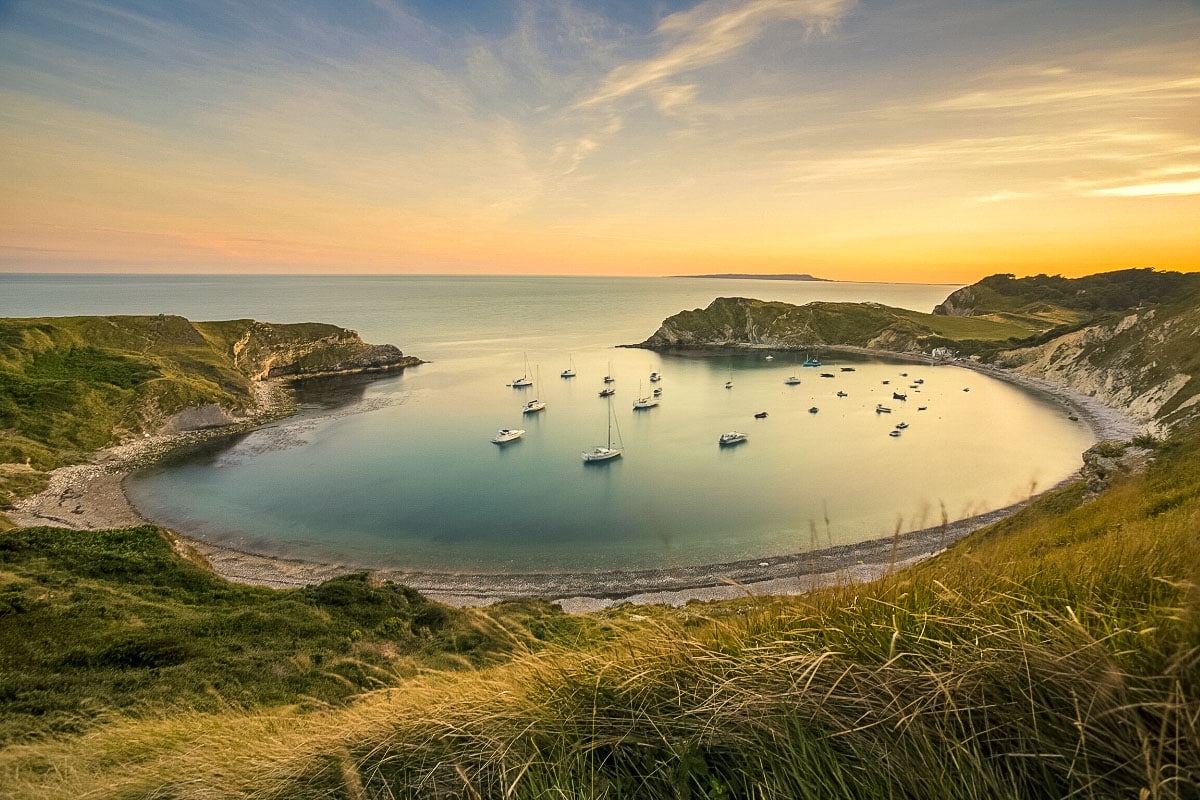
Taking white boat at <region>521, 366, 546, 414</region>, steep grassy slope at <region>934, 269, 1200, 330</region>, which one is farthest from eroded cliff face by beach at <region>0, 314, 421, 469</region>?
steep grassy slope at <region>934, 269, 1200, 330</region>

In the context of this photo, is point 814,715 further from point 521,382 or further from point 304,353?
point 304,353

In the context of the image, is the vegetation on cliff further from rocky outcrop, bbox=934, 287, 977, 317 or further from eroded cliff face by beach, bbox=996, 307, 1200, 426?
rocky outcrop, bbox=934, 287, 977, 317

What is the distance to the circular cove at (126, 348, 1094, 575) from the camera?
34875mm

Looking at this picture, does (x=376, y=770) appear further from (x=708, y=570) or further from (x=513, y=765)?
(x=708, y=570)

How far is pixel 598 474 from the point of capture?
47625mm

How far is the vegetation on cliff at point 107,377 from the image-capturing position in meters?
45.0

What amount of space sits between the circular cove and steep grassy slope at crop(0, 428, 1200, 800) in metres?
A: 19.1

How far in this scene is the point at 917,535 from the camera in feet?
111

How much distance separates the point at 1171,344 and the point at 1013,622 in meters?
88.2

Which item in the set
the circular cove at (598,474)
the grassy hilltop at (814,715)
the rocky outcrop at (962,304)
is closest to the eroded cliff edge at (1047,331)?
the rocky outcrop at (962,304)

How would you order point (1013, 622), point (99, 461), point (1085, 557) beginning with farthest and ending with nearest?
point (99, 461)
point (1085, 557)
point (1013, 622)

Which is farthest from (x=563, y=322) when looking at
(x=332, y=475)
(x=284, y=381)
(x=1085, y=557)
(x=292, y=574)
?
(x=1085, y=557)

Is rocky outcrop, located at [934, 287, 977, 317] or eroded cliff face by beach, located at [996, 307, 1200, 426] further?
rocky outcrop, located at [934, 287, 977, 317]

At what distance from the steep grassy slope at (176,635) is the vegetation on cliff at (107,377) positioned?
100ft
